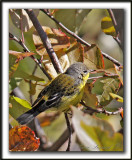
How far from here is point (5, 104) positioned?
116 centimetres

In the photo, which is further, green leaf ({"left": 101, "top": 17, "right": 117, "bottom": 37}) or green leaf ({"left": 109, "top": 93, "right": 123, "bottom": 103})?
green leaf ({"left": 101, "top": 17, "right": 117, "bottom": 37})

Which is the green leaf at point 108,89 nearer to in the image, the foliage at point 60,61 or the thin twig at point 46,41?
the foliage at point 60,61

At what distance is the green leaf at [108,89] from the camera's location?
1.13 meters

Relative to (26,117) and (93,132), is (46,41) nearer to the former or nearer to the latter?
(26,117)

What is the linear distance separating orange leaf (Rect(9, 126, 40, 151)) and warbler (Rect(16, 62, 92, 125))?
0.45 ft

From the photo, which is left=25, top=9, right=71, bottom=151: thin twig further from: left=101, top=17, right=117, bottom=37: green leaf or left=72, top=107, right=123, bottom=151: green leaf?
left=72, top=107, right=123, bottom=151: green leaf

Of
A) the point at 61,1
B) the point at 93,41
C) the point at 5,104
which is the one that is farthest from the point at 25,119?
the point at 93,41

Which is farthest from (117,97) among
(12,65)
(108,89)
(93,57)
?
(12,65)

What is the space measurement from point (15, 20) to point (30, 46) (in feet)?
0.45

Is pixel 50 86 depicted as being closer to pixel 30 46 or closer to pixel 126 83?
pixel 30 46

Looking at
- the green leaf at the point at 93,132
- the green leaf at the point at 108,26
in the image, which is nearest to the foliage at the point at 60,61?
the green leaf at the point at 108,26

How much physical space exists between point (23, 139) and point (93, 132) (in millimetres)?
401

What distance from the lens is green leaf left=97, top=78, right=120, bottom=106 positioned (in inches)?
44.3

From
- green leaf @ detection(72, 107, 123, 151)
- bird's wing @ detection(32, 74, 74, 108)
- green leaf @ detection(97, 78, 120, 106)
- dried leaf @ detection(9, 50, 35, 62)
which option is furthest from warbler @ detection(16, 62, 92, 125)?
green leaf @ detection(72, 107, 123, 151)
